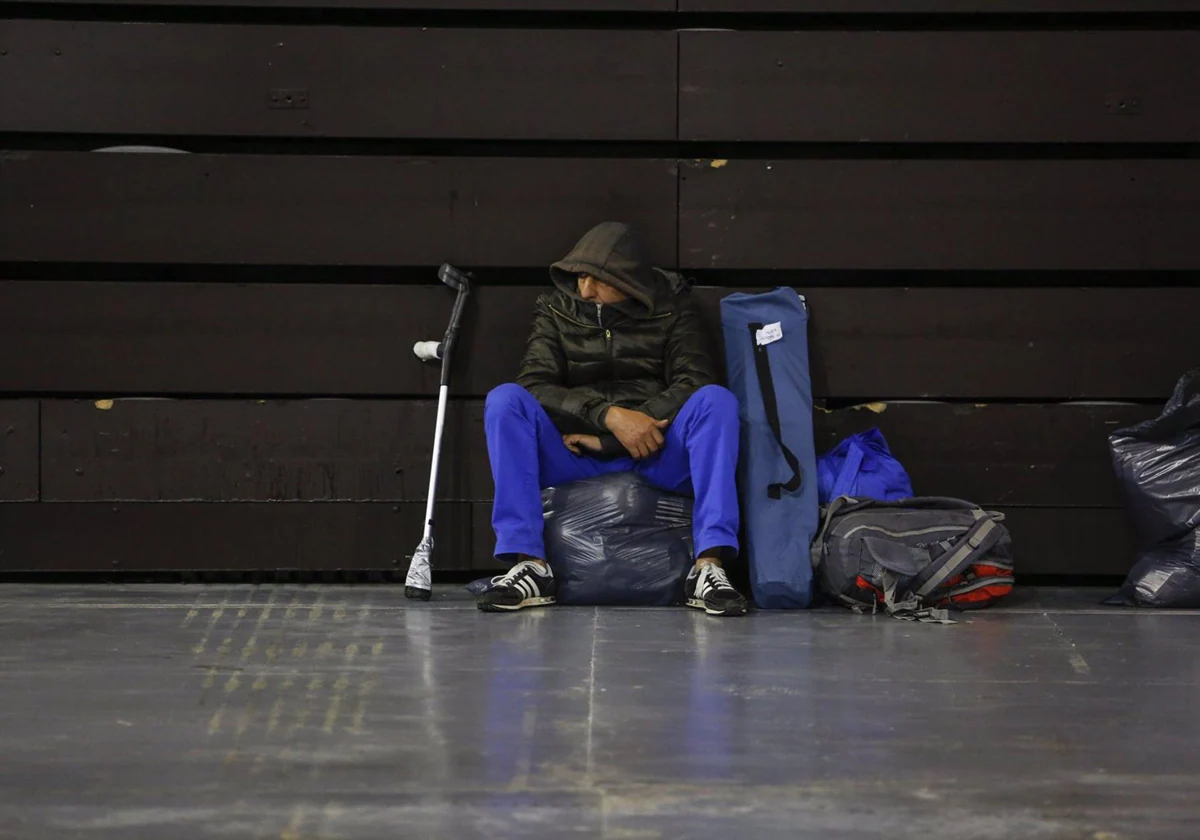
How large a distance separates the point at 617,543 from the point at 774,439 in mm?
566

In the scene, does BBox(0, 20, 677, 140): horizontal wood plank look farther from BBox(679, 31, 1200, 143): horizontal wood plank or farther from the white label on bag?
the white label on bag

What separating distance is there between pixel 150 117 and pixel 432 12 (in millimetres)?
924

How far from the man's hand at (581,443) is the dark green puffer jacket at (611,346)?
0.02m

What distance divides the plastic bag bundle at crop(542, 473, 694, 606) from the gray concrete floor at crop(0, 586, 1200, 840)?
0.36 ft

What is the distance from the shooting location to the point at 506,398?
4.14 m

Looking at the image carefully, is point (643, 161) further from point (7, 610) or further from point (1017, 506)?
point (7, 610)

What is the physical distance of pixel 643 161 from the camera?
4.53 metres

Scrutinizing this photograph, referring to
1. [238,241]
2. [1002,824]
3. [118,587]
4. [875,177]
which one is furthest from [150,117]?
[1002,824]

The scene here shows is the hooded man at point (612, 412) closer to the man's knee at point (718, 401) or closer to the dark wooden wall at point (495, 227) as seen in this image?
the man's knee at point (718, 401)

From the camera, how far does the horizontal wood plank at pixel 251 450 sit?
455 centimetres

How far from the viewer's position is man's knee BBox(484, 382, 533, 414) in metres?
4.13

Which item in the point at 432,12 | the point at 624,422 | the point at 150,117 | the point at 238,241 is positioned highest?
the point at 432,12

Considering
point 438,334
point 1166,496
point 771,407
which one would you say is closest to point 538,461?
point 438,334

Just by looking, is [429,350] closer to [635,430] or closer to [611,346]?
[611,346]
